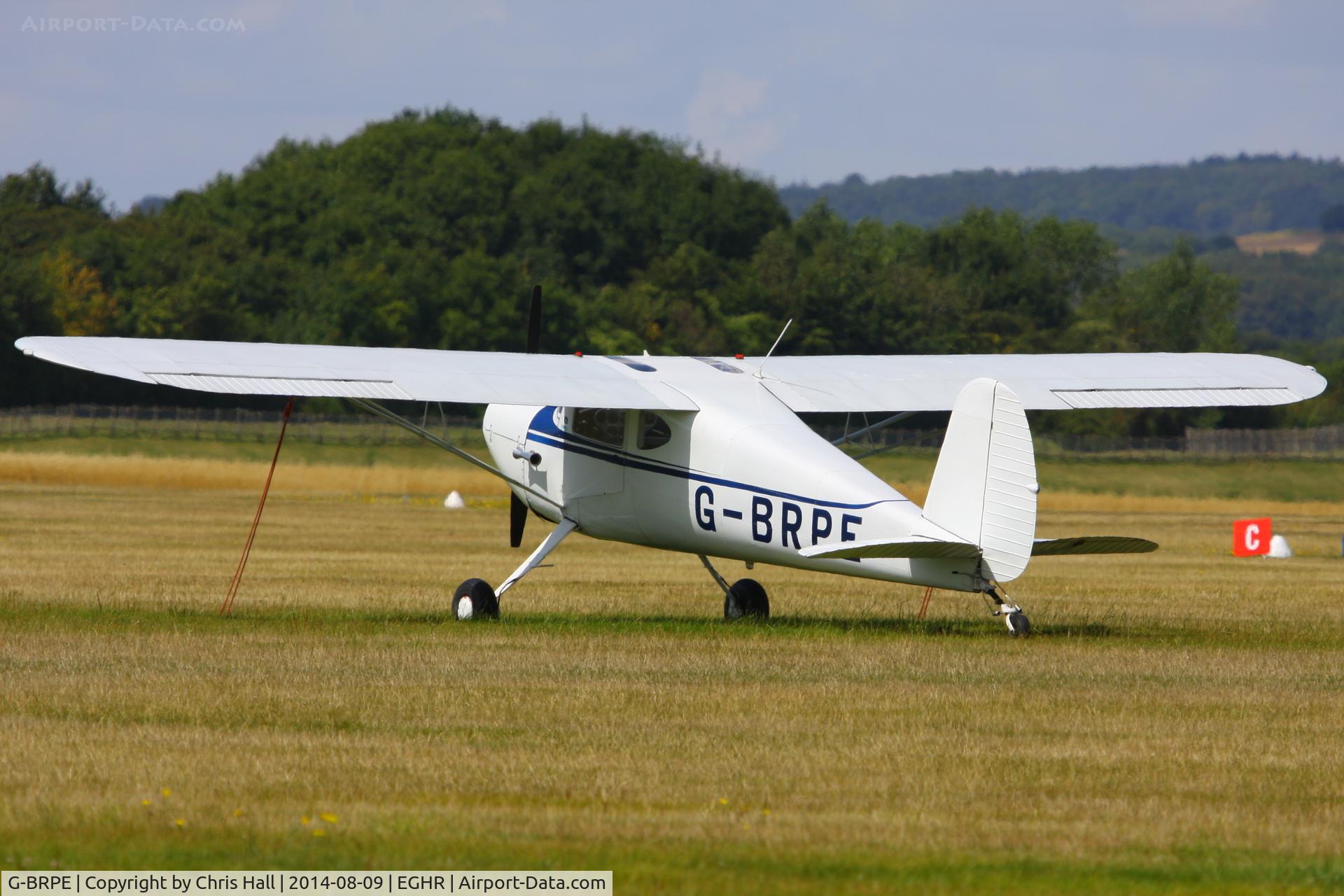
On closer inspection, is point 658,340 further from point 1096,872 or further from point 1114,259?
point 1096,872

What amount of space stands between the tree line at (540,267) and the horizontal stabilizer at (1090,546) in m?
59.7

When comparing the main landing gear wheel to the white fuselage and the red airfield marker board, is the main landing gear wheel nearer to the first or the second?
the white fuselage

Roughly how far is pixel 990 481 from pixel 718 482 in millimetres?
2571

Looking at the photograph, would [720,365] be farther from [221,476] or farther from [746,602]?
[221,476]

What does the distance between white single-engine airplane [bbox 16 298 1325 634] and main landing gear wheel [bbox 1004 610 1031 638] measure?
0.02m

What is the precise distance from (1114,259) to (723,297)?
1529 inches

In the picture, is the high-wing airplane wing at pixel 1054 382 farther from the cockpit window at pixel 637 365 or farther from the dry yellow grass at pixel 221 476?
the dry yellow grass at pixel 221 476

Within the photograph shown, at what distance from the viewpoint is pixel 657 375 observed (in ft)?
53.9

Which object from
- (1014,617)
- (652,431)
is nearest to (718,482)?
(652,431)

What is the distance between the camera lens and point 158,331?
7456 centimetres

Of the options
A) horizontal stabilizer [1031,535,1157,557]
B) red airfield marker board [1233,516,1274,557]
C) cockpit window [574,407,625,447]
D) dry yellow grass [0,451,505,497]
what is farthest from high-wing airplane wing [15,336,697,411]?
Answer: dry yellow grass [0,451,505,497]

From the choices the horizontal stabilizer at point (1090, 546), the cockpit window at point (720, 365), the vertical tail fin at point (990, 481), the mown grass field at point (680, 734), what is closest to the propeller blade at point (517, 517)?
the mown grass field at point (680, 734)

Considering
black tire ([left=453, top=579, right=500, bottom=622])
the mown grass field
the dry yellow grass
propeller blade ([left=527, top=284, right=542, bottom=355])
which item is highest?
propeller blade ([left=527, top=284, right=542, bottom=355])

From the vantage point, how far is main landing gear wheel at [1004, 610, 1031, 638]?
46.8 ft
